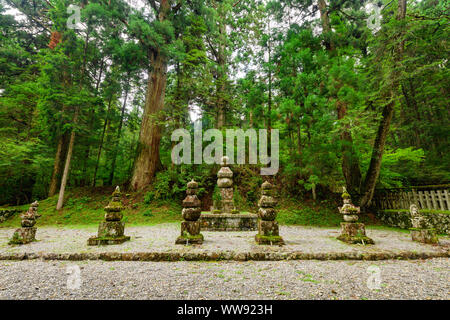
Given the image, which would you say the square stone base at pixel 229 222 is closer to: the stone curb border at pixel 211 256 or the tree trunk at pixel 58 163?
the stone curb border at pixel 211 256

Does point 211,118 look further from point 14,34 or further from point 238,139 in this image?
point 14,34

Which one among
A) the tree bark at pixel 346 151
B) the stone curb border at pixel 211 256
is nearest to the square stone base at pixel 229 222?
the stone curb border at pixel 211 256

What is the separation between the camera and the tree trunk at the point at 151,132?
33.0ft

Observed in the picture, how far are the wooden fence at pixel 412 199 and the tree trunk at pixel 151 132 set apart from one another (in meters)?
11.0


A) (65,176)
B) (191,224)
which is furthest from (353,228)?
(65,176)

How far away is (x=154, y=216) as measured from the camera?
8617mm

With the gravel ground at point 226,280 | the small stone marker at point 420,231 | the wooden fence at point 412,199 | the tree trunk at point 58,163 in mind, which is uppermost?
the tree trunk at point 58,163

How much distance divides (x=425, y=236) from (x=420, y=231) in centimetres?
12

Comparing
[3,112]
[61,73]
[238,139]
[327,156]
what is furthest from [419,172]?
[3,112]

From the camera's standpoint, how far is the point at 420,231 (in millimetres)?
4398

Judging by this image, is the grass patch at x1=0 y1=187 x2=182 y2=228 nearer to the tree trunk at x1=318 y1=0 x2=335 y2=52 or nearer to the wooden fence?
the wooden fence

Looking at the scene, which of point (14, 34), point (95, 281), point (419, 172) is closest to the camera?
point (95, 281)

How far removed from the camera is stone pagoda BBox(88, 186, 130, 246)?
13.3 feet

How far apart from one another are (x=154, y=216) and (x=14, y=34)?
51.0 feet
